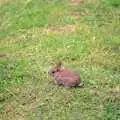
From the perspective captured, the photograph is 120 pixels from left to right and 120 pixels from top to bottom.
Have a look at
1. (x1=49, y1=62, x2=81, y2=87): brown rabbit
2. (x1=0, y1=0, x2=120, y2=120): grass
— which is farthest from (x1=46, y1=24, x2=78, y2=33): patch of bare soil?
(x1=49, y1=62, x2=81, y2=87): brown rabbit

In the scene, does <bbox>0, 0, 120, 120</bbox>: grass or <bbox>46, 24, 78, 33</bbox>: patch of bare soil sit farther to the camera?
<bbox>46, 24, 78, 33</bbox>: patch of bare soil

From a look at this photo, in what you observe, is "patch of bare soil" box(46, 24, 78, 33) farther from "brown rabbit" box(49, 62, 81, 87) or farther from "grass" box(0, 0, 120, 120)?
"brown rabbit" box(49, 62, 81, 87)

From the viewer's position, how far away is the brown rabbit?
4.57 meters

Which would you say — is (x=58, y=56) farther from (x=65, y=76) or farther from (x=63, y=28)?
(x=63, y=28)

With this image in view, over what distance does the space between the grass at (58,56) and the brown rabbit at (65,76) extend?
7 cm

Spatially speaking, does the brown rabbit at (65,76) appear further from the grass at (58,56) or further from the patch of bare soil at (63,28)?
the patch of bare soil at (63,28)

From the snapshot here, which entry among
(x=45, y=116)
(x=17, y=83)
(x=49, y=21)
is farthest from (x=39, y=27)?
(x=45, y=116)

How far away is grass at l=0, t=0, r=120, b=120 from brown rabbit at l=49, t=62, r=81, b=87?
0.23ft

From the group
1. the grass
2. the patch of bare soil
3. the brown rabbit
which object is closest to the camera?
the grass

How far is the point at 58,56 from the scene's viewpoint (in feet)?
17.7

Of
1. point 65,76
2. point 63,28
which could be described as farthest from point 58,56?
Result: point 63,28

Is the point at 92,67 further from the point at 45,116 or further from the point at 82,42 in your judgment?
the point at 45,116

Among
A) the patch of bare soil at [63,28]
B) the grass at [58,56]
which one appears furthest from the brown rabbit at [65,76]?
the patch of bare soil at [63,28]

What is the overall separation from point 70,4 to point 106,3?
0.56 meters
